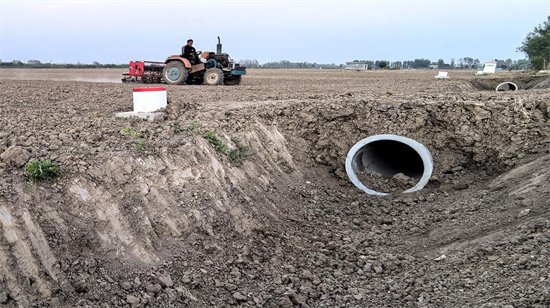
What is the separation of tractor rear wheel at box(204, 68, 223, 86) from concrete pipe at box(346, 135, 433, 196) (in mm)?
8398

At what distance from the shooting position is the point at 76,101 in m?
9.81

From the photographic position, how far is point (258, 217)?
5.67 m

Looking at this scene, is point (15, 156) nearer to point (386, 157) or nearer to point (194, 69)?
point (386, 157)

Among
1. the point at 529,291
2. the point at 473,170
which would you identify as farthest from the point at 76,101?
the point at 529,291

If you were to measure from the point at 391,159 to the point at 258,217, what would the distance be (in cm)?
462

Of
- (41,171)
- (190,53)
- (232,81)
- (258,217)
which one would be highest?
(190,53)

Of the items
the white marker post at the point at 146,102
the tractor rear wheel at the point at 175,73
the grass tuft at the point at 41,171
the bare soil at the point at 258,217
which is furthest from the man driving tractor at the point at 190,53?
the grass tuft at the point at 41,171

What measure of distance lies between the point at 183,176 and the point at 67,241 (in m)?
1.63

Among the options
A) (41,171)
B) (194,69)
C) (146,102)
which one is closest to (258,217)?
(41,171)

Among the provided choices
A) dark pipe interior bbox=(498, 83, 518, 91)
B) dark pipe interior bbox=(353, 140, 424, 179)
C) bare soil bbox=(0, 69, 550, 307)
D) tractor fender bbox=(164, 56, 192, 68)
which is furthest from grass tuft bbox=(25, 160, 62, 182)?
dark pipe interior bbox=(498, 83, 518, 91)

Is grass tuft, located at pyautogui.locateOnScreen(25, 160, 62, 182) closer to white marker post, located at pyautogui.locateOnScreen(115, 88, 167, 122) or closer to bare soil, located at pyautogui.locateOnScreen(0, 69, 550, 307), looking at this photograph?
bare soil, located at pyautogui.locateOnScreen(0, 69, 550, 307)

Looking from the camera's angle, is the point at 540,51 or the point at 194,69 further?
the point at 540,51

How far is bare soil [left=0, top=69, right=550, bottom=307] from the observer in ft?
12.8

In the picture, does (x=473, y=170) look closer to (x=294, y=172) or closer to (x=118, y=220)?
(x=294, y=172)
